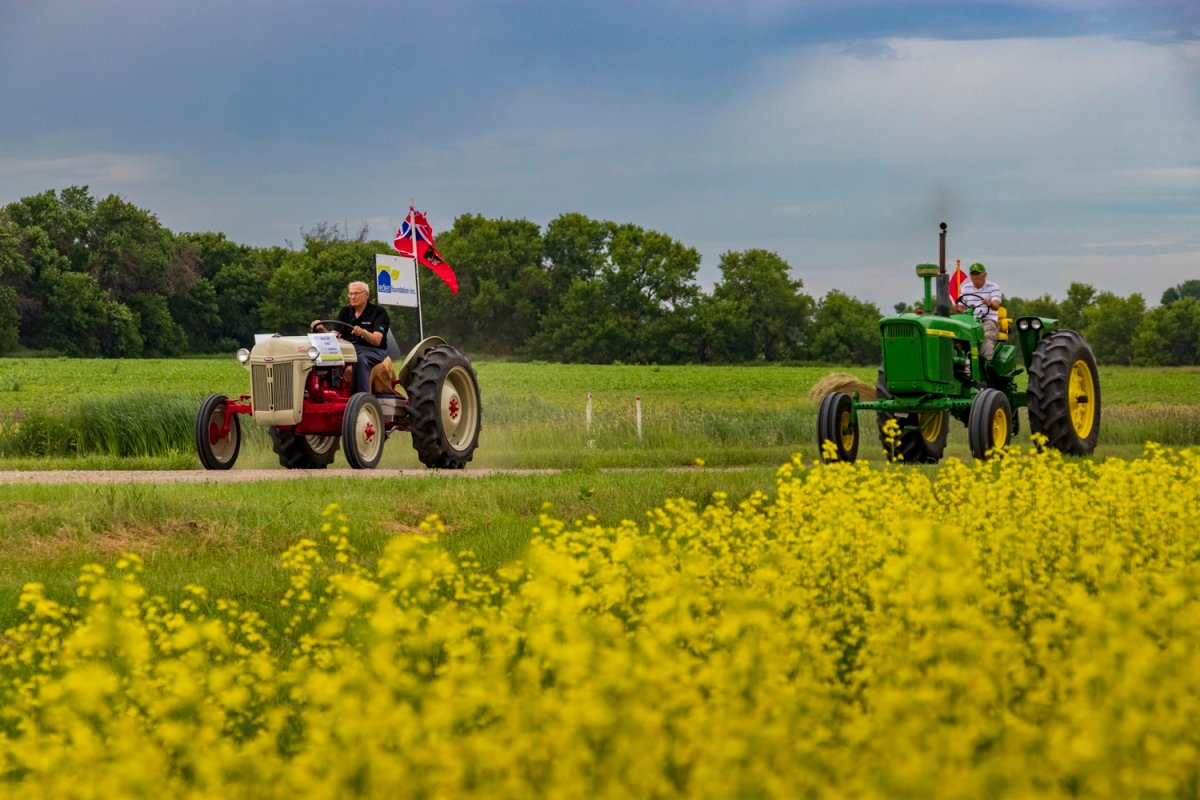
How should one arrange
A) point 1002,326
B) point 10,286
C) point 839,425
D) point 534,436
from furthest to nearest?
point 10,286
point 534,436
point 1002,326
point 839,425

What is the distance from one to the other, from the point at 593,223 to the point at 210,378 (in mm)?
32389

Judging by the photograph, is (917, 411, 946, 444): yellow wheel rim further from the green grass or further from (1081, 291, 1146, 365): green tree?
(1081, 291, 1146, 365): green tree

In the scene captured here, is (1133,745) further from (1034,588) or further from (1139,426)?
(1139,426)

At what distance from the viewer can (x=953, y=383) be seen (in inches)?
640

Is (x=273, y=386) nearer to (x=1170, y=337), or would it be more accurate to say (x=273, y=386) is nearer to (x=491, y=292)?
(x=491, y=292)

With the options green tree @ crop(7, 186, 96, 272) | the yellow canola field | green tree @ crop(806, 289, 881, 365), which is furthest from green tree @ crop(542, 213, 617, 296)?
the yellow canola field

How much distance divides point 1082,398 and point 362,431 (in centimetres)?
777

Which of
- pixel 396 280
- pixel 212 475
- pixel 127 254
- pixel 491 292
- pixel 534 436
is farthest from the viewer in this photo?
pixel 491 292

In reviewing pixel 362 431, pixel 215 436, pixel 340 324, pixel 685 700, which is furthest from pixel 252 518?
pixel 685 700

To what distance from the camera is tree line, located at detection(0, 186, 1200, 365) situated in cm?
6581

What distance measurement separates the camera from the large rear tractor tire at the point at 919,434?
16703mm

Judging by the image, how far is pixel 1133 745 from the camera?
379 centimetres

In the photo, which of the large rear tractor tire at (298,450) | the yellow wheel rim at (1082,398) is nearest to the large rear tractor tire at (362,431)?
the large rear tractor tire at (298,450)

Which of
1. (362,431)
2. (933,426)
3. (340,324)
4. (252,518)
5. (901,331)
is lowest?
(252,518)
